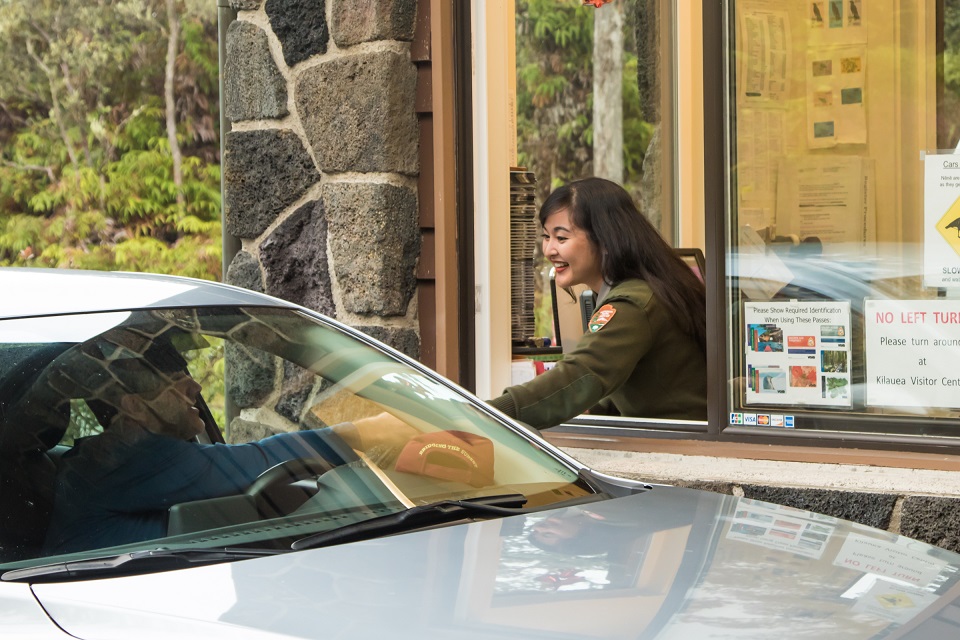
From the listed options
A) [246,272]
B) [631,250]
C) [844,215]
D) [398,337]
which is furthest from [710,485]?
[246,272]

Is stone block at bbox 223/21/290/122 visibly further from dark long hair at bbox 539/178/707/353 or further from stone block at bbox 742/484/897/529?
stone block at bbox 742/484/897/529

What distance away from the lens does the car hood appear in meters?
1.67

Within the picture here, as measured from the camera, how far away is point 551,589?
5.98 feet

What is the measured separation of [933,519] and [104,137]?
1181 centimetres

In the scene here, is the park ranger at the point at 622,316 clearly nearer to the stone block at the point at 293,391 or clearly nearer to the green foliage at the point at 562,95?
the stone block at the point at 293,391

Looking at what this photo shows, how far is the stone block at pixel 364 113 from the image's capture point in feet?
14.4

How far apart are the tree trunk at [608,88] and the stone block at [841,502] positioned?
11137 millimetres

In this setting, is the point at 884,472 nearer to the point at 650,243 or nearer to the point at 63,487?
the point at 650,243

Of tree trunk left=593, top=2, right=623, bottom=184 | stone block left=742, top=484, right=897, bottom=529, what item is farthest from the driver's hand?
tree trunk left=593, top=2, right=623, bottom=184

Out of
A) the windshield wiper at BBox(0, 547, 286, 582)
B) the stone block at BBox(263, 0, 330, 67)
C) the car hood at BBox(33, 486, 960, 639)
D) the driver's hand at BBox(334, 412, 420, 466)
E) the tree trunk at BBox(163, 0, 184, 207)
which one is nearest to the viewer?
the car hood at BBox(33, 486, 960, 639)

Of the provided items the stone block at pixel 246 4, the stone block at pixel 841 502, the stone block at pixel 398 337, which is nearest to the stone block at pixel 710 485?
the stone block at pixel 841 502

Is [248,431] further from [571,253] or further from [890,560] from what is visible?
[571,253]

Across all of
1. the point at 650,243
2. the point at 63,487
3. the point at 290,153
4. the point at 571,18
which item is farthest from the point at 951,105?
the point at 571,18

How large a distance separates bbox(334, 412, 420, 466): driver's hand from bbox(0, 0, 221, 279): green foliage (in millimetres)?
10374
